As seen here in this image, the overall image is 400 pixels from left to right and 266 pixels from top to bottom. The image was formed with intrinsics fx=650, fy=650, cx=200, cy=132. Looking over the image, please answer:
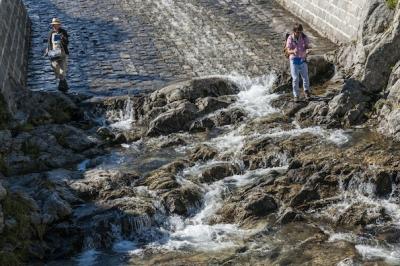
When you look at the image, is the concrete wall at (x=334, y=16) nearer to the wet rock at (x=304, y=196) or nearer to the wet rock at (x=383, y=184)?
the wet rock at (x=383, y=184)

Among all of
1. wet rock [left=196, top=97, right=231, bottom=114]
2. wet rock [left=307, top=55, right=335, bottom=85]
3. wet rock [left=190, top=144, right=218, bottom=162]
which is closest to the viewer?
wet rock [left=190, top=144, right=218, bottom=162]

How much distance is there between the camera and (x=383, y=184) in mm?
13664

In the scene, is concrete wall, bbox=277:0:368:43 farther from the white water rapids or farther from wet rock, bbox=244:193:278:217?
wet rock, bbox=244:193:278:217

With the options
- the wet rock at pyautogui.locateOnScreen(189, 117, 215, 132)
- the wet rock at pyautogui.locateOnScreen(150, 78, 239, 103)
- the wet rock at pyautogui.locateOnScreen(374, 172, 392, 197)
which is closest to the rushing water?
the wet rock at pyautogui.locateOnScreen(374, 172, 392, 197)

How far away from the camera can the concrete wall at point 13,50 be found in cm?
1894

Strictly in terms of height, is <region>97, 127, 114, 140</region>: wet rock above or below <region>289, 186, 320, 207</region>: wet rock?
below

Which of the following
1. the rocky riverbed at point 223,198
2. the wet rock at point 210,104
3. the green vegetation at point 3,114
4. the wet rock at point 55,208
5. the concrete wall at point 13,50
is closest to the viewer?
the rocky riverbed at point 223,198

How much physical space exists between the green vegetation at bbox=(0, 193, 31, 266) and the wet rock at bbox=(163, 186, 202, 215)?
2939mm

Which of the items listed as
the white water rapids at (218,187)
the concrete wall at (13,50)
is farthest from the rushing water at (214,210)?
the concrete wall at (13,50)

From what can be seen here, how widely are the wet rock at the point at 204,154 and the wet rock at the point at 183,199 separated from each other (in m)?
1.66

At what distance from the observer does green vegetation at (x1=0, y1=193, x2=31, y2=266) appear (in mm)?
12320

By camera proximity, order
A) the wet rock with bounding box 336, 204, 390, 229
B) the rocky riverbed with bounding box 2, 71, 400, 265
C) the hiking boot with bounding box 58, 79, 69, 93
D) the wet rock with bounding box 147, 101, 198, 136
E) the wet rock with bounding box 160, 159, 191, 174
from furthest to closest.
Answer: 1. the hiking boot with bounding box 58, 79, 69, 93
2. the wet rock with bounding box 147, 101, 198, 136
3. the wet rock with bounding box 160, 159, 191, 174
4. the wet rock with bounding box 336, 204, 390, 229
5. the rocky riverbed with bounding box 2, 71, 400, 265

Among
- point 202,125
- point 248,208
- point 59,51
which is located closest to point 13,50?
point 59,51

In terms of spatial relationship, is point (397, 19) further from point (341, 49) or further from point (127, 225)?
point (127, 225)
